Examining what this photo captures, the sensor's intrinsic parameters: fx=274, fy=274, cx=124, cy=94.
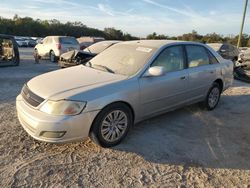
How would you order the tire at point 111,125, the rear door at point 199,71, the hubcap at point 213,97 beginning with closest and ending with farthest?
the tire at point 111,125
the rear door at point 199,71
the hubcap at point 213,97

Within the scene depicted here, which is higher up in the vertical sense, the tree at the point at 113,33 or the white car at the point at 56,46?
the tree at the point at 113,33

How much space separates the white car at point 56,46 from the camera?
15.3 m

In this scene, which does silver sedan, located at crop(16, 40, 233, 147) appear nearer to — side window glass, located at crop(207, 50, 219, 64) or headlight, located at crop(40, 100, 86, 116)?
headlight, located at crop(40, 100, 86, 116)

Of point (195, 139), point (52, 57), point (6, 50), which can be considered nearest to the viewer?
point (195, 139)

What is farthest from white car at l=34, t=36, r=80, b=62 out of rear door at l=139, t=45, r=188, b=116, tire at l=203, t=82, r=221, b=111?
rear door at l=139, t=45, r=188, b=116

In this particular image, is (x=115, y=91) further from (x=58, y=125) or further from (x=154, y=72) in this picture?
(x=58, y=125)

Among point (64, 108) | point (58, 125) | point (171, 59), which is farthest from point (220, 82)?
point (58, 125)

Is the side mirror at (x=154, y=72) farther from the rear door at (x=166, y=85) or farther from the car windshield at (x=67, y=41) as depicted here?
the car windshield at (x=67, y=41)

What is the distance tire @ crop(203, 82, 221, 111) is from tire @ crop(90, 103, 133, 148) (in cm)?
251

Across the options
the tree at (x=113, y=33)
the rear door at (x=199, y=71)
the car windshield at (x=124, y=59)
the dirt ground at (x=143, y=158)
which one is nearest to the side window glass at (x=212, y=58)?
the rear door at (x=199, y=71)

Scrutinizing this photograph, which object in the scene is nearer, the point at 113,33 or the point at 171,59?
the point at 171,59

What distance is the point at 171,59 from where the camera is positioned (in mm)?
5031

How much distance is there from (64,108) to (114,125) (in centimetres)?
85

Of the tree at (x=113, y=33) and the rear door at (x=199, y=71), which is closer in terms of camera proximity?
the rear door at (x=199, y=71)
